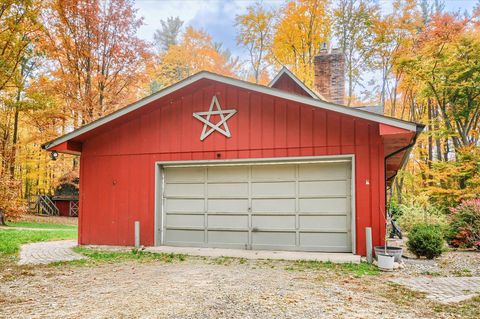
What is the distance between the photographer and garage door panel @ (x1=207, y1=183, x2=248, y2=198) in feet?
29.8

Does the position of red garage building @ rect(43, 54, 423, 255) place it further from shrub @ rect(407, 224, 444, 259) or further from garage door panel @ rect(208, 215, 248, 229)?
shrub @ rect(407, 224, 444, 259)

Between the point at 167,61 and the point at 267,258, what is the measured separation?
20.7m

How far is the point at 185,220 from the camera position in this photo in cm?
946

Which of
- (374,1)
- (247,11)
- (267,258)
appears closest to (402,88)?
(374,1)

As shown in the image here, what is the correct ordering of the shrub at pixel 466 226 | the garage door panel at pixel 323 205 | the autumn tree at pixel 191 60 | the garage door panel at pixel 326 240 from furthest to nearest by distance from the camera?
the autumn tree at pixel 191 60 → the shrub at pixel 466 226 → the garage door panel at pixel 323 205 → the garage door panel at pixel 326 240

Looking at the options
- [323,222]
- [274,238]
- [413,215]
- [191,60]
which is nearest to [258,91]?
[323,222]

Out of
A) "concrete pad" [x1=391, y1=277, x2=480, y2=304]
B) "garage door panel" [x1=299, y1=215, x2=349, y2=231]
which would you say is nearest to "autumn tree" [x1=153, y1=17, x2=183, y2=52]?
"garage door panel" [x1=299, y1=215, x2=349, y2=231]

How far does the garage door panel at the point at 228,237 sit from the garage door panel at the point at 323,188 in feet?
5.56

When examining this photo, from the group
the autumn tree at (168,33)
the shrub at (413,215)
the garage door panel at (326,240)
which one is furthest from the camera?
the autumn tree at (168,33)

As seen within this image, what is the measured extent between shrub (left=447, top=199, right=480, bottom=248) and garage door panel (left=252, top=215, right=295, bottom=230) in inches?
190

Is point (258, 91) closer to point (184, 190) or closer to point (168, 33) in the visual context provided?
point (184, 190)

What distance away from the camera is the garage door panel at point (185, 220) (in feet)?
30.6

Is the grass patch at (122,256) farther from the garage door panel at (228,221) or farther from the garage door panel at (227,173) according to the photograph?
the garage door panel at (227,173)

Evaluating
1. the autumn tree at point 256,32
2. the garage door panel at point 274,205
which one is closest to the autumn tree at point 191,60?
the autumn tree at point 256,32
